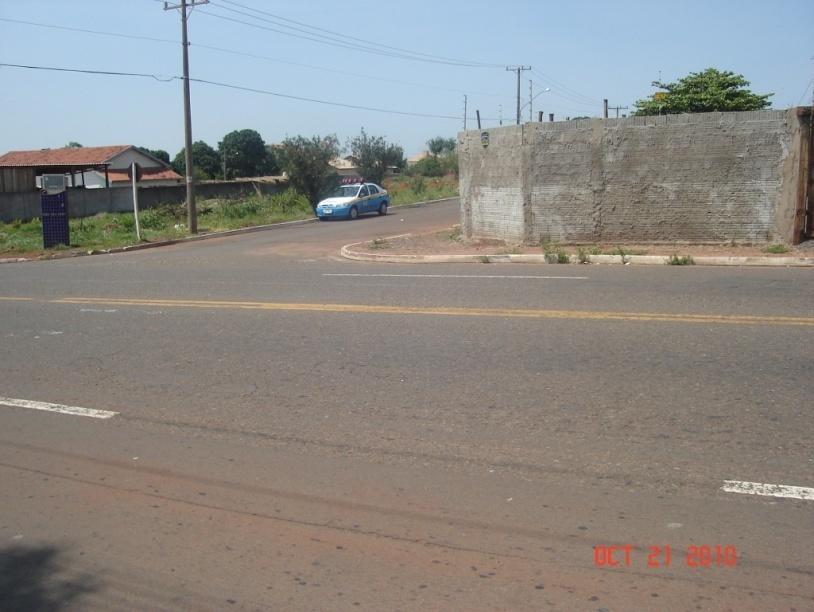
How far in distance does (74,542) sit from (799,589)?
382 cm

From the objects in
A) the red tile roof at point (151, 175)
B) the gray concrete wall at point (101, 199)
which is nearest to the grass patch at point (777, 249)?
the gray concrete wall at point (101, 199)

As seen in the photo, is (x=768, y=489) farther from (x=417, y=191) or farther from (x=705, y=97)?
(x=417, y=191)

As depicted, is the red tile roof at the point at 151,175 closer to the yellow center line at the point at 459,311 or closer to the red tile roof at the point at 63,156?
the red tile roof at the point at 63,156

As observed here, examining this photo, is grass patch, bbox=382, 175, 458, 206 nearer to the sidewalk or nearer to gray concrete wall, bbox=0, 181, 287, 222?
gray concrete wall, bbox=0, 181, 287, 222

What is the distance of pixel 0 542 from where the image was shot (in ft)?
15.6

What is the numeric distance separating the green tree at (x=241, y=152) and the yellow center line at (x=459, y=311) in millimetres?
79809

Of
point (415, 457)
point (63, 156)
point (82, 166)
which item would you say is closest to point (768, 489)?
point (415, 457)

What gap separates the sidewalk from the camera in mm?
16469

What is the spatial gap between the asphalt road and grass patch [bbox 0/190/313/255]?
1799cm

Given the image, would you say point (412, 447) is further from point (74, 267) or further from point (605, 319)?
point (74, 267)

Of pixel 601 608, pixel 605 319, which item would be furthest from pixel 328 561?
pixel 605 319

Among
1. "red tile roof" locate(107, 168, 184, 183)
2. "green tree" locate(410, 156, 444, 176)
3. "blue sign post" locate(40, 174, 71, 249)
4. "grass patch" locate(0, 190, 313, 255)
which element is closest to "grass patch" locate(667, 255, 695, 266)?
"grass patch" locate(0, 190, 313, 255)

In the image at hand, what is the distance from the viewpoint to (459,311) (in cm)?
1123

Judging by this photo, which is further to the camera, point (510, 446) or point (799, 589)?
point (510, 446)
